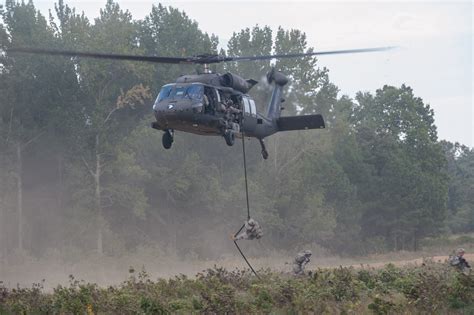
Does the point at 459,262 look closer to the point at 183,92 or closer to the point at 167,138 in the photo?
the point at 167,138

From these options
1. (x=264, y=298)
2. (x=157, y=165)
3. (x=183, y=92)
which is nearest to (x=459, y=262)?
(x=264, y=298)

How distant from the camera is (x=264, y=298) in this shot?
779 inches

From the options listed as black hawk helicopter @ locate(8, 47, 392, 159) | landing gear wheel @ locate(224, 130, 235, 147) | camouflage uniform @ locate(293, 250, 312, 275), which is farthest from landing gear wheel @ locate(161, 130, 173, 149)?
camouflage uniform @ locate(293, 250, 312, 275)

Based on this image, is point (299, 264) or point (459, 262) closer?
point (459, 262)

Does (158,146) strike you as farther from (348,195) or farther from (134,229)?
(348,195)

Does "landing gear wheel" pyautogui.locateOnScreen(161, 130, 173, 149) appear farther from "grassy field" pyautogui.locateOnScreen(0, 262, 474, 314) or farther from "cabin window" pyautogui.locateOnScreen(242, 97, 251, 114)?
"grassy field" pyautogui.locateOnScreen(0, 262, 474, 314)

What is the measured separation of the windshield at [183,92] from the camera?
72.5 ft

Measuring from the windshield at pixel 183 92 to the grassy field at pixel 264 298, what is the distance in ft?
16.2

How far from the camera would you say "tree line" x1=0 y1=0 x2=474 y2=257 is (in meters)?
47.7

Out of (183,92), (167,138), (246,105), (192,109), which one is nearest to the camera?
(192,109)

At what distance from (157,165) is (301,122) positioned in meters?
26.4

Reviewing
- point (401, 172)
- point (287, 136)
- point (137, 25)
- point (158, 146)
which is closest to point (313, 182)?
point (287, 136)

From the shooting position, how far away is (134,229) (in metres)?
51.4

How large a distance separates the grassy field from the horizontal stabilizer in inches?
194
